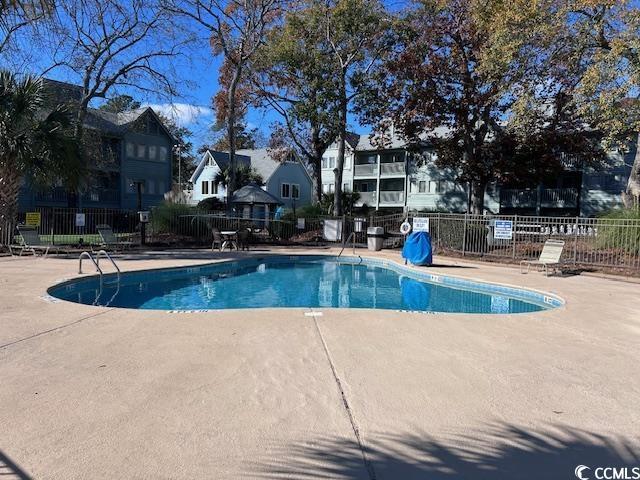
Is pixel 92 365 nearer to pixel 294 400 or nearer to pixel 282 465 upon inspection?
pixel 294 400

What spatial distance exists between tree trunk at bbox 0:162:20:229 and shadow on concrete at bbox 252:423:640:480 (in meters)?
16.1

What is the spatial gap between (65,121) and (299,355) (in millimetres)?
14303

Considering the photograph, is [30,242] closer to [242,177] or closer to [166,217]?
[166,217]

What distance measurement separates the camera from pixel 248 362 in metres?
4.68

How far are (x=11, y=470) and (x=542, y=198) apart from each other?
3760 cm

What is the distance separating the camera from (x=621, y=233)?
559 inches

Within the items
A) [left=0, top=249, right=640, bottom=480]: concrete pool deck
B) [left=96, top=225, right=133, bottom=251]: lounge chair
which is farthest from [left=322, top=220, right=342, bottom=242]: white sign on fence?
[left=0, top=249, right=640, bottom=480]: concrete pool deck

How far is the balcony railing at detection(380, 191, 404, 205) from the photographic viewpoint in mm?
42094

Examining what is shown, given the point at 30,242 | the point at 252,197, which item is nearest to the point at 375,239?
the point at 252,197

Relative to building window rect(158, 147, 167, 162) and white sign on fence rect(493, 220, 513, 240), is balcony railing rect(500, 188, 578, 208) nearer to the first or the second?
white sign on fence rect(493, 220, 513, 240)

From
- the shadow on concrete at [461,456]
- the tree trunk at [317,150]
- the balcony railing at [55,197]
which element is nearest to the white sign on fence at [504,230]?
the shadow on concrete at [461,456]

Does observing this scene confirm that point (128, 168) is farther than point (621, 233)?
Yes

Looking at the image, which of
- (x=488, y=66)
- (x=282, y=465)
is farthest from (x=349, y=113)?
(x=282, y=465)

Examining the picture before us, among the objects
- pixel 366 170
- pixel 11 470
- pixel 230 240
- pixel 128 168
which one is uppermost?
pixel 366 170
